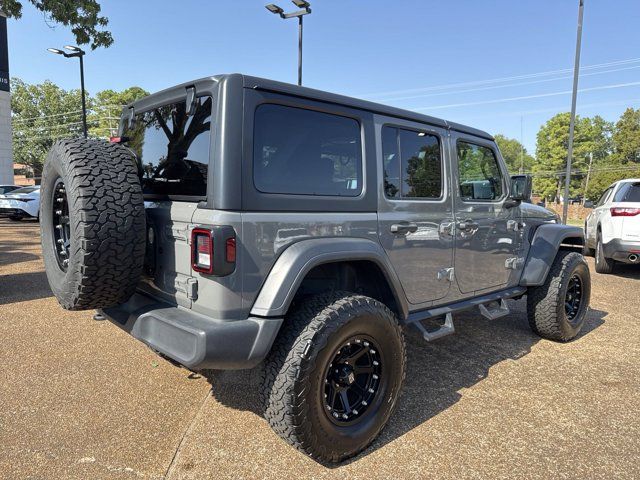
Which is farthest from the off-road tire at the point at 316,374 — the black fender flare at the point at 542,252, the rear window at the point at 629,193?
the rear window at the point at 629,193

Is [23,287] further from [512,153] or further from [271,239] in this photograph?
[512,153]

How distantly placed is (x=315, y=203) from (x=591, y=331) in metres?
3.97

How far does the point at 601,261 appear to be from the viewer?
8.02m

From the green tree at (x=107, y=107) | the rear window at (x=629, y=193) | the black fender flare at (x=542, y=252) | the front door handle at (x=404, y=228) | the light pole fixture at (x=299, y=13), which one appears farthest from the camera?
the green tree at (x=107, y=107)

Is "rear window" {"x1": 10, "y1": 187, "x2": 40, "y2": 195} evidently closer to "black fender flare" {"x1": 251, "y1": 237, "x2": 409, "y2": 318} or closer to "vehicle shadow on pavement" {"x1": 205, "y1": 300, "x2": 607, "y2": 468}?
"vehicle shadow on pavement" {"x1": 205, "y1": 300, "x2": 607, "y2": 468}

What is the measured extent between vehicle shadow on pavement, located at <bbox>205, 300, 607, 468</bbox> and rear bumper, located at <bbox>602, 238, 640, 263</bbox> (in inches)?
97.3

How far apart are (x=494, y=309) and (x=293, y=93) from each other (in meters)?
2.68

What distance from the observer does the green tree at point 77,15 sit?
9.09 meters

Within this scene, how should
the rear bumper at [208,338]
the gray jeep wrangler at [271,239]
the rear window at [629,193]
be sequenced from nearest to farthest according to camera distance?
1. the rear bumper at [208,338]
2. the gray jeep wrangler at [271,239]
3. the rear window at [629,193]

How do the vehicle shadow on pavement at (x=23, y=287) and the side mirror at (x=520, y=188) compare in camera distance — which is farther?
the vehicle shadow on pavement at (x=23, y=287)

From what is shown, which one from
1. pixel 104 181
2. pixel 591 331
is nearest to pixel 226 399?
pixel 104 181

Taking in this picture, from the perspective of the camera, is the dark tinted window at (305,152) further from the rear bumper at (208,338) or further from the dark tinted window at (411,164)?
the rear bumper at (208,338)

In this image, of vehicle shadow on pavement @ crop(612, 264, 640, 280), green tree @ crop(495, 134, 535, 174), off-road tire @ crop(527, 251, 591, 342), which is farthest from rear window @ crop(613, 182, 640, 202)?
green tree @ crop(495, 134, 535, 174)

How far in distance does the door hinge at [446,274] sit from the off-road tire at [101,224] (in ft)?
6.71
